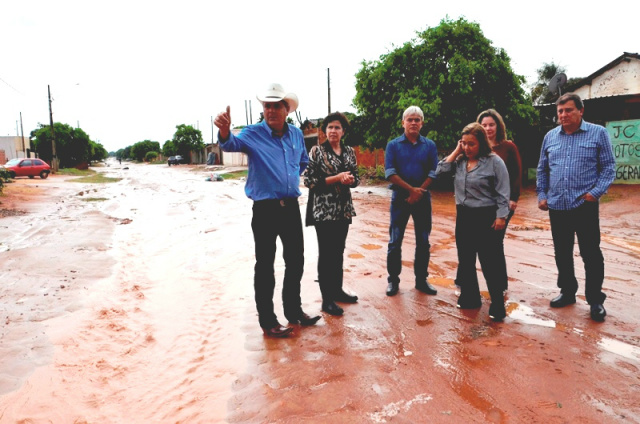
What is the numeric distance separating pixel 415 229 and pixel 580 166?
1558mm

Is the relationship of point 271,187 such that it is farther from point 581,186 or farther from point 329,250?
point 581,186

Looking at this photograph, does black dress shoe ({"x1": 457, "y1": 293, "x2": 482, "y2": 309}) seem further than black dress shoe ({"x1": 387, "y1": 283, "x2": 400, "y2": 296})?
No

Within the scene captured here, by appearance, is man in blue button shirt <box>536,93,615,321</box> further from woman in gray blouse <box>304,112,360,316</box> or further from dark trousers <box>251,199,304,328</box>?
dark trousers <box>251,199,304,328</box>

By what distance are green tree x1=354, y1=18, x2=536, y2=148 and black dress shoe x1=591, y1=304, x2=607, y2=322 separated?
1123 cm

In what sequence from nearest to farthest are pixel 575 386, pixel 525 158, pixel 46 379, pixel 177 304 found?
pixel 575 386 → pixel 46 379 → pixel 177 304 → pixel 525 158

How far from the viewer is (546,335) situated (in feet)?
11.1

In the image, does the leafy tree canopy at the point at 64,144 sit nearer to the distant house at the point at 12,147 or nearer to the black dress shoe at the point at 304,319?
the distant house at the point at 12,147

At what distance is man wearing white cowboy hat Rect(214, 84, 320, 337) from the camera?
11.2ft

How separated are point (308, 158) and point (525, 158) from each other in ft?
51.0

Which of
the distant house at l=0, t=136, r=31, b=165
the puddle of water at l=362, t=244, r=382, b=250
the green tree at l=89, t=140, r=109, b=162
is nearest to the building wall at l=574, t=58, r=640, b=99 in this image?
the puddle of water at l=362, t=244, r=382, b=250

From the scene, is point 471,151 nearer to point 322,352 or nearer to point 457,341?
point 457,341

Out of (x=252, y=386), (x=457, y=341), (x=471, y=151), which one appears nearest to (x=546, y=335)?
(x=457, y=341)

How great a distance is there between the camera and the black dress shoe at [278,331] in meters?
3.50

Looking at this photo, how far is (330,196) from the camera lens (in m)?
3.92
